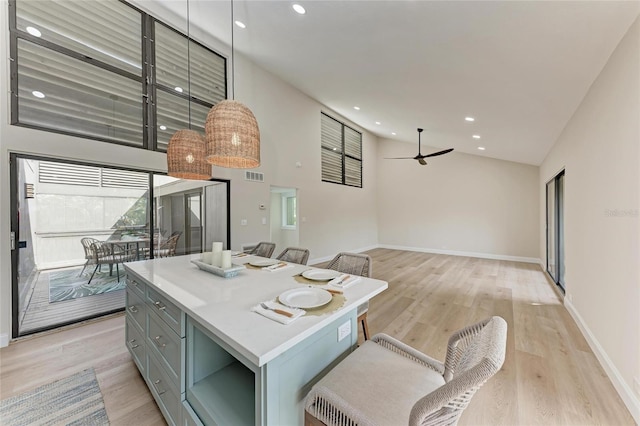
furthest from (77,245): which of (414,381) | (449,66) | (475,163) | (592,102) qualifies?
(475,163)

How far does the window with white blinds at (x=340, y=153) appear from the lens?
682 cm

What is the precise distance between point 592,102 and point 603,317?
2103 millimetres

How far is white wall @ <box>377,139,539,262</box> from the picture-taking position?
21.8ft

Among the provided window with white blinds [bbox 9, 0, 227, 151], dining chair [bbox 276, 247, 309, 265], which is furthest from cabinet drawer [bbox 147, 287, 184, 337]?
window with white blinds [bbox 9, 0, 227, 151]

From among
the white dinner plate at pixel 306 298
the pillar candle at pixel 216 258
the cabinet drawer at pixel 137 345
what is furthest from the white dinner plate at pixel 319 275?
the cabinet drawer at pixel 137 345

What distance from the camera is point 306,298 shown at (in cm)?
133

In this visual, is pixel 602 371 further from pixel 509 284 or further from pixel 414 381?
pixel 509 284

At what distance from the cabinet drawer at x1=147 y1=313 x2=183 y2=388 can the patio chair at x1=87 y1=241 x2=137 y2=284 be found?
2475mm

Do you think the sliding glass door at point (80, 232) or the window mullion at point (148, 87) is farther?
the window mullion at point (148, 87)

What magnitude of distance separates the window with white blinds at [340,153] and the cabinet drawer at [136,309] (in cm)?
519

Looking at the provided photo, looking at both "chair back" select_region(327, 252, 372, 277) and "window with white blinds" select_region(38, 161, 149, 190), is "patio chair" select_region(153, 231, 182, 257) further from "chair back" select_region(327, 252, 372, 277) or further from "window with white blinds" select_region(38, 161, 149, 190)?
"chair back" select_region(327, 252, 372, 277)

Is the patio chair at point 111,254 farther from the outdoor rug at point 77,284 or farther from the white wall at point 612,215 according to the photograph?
the white wall at point 612,215

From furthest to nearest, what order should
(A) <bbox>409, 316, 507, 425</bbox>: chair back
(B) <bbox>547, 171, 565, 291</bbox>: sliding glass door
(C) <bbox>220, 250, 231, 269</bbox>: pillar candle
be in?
(B) <bbox>547, 171, 565, 291</bbox>: sliding glass door → (C) <bbox>220, 250, 231, 269</bbox>: pillar candle → (A) <bbox>409, 316, 507, 425</bbox>: chair back

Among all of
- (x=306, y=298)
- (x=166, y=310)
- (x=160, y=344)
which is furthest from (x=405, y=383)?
(x=160, y=344)
